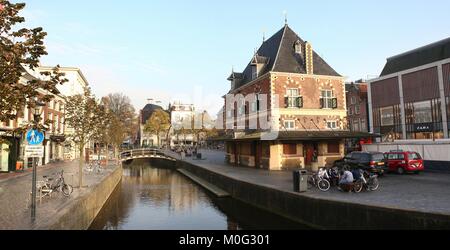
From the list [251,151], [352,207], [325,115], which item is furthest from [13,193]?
[325,115]

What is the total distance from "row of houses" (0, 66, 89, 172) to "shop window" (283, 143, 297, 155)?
700 inches

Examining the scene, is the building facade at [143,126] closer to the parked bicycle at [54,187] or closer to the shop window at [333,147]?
the shop window at [333,147]

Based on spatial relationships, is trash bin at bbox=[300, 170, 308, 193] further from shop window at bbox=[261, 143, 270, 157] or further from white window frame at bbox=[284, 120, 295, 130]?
white window frame at bbox=[284, 120, 295, 130]

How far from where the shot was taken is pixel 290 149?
28266 mm

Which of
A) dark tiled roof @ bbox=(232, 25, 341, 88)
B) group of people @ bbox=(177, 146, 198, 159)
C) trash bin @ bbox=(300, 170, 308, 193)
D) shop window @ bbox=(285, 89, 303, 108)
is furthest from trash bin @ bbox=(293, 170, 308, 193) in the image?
group of people @ bbox=(177, 146, 198, 159)

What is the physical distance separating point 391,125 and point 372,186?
36.3 m

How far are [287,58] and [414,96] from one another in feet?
75.6

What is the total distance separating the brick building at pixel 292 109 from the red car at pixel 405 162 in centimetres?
452

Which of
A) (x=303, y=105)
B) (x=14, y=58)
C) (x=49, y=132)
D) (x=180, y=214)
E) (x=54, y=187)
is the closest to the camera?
(x=14, y=58)

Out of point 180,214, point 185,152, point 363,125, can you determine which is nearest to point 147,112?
point 185,152

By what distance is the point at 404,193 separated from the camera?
1401cm

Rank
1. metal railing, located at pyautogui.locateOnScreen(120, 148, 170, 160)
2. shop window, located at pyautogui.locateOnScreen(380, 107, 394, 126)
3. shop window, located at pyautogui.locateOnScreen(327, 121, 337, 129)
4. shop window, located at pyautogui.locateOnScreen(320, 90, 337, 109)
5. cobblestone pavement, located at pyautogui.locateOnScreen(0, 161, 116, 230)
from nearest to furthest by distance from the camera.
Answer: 1. cobblestone pavement, located at pyautogui.locateOnScreen(0, 161, 116, 230)
2. shop window, located at pyautogui.locateOnScreen(327, 121, 337, 129)
3. shop window, located at pyautogui.locateOnScreen(320, 90, 337, 109)
4. shop window, located at pyautogui.locateOnScreen(380, 107, 394, 126)
5. metal railing, located at pyautogui.locateOnScreen(120, 148, 170, 160)

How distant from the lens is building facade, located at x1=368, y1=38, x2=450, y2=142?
127 feet

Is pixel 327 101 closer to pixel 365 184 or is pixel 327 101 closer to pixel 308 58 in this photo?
pixel 308 58
